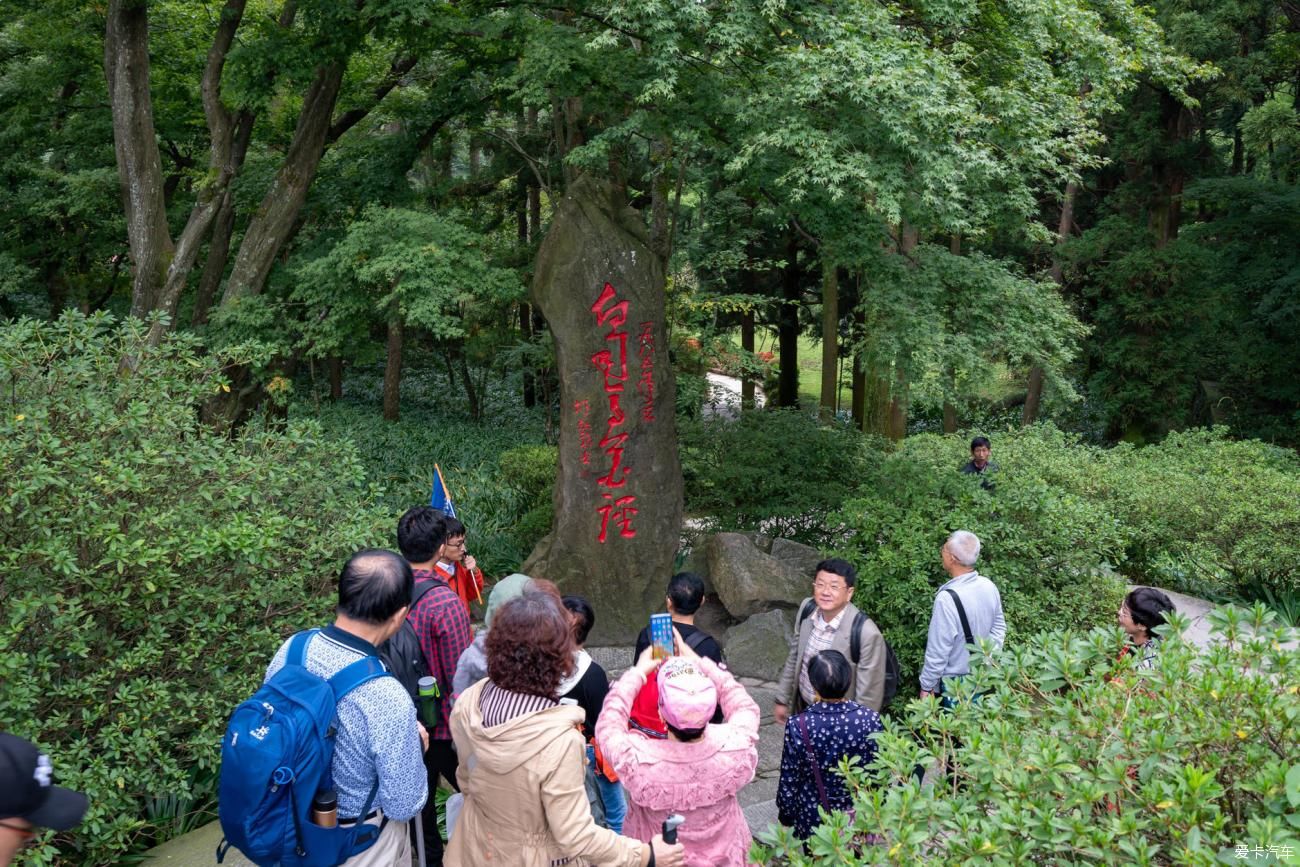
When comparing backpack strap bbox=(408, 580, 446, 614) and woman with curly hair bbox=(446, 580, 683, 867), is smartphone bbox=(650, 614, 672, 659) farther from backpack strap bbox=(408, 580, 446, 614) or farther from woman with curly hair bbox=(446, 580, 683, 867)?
backpack strap bbox=(408, 580, 446, 614)

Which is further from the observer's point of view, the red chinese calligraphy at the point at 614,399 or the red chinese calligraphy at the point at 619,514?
the red chinese calligraphy at the point at 619,514

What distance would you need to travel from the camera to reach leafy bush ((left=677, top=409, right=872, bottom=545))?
28.9ft

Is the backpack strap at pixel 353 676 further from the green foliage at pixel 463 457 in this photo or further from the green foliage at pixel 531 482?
the green foliage at pixel 531 482

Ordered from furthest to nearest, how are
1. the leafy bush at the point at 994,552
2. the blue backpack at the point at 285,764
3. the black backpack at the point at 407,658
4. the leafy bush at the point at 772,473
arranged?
1. the leafy bush at the point at 772,473
2. the leafy bush at the point at 994,552
3. the black backpack at the point at 407,658
4. the blue backpack at the point at 285,764

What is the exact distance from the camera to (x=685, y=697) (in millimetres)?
2775

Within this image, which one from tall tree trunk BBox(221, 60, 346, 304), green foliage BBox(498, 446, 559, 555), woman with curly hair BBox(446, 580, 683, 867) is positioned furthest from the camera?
tall tree trunk BBox(221, 60, 346, 304)

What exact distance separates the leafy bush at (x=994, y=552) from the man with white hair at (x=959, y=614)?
55.7 inches

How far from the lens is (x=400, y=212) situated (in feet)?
28.6

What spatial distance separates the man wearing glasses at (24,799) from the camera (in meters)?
2.01

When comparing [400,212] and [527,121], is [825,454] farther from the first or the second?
[527,121]

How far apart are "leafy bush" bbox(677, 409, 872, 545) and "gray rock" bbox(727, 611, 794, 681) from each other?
5.62 feet

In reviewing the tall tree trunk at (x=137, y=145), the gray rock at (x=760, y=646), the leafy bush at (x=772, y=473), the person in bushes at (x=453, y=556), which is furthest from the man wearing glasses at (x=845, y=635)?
the tall tree trunk at (x=137, y=145)

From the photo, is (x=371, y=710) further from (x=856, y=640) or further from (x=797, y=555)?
(x=797, y=555)

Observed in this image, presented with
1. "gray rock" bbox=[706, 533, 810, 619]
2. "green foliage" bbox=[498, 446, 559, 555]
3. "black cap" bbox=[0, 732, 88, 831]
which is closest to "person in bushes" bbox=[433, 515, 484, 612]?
"black cap" bbox=[0, 732, 88, 831]
